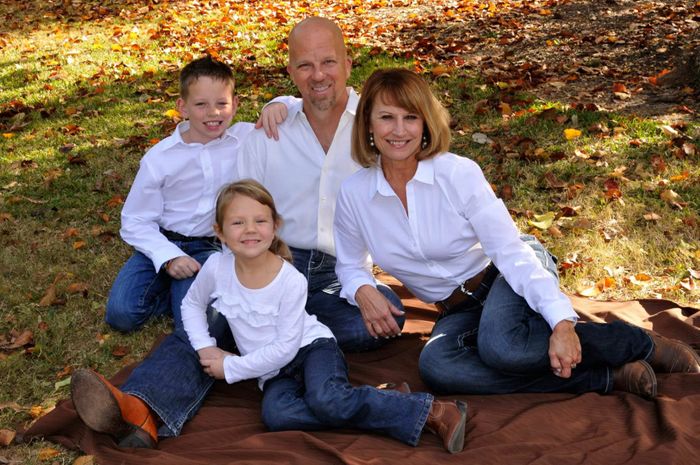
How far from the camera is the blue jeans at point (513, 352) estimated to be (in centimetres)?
347

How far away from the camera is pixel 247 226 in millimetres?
3490

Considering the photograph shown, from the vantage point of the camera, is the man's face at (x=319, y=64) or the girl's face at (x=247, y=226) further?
the man's face at (x=319, y=64)

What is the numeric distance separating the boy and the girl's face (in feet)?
3.16

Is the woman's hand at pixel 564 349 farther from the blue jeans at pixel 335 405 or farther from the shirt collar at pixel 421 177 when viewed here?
the shirt collar at pixel 421 177

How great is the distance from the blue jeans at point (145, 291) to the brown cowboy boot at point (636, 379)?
7.28 feet

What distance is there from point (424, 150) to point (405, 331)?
1.08 meters

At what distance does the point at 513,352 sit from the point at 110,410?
1.65m

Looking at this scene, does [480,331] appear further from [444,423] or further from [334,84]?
[334,84]

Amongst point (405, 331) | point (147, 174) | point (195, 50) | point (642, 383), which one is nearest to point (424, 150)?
point (405, 331)

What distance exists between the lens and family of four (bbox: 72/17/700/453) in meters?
3.38

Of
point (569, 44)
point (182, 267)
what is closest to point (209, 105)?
point (182, 267)

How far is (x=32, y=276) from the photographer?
5219 mm

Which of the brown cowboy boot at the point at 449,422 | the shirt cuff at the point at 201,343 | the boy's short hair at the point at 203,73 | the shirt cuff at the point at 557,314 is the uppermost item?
the boy's short hair at the point at 203,73

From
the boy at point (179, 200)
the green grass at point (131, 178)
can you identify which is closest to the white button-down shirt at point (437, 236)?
the boy at point (179, 200)
